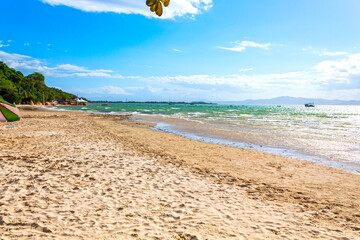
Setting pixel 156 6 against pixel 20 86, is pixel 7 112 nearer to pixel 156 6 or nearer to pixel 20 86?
pixel 156 6

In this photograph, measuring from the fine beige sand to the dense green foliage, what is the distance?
75583 mm

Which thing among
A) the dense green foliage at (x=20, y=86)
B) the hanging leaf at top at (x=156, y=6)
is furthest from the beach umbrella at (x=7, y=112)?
the dense green foliage at (x=20, y=86)

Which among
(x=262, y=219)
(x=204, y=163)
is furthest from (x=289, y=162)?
(x=262, y=219)

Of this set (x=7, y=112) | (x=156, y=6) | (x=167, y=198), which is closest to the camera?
(x=156, y=6)

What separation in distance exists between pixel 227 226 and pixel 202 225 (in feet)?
1.37

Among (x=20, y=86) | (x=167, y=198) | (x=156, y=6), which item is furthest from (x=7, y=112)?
(x=20, y=86)

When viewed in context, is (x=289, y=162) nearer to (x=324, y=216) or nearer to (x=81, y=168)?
(x=324, y=216)

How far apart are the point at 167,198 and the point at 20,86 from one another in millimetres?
100628

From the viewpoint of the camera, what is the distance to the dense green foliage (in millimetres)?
68606

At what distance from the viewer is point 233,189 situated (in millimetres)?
5672

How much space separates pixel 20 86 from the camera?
84875 millimetres

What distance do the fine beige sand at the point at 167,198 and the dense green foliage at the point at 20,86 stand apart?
248 feet

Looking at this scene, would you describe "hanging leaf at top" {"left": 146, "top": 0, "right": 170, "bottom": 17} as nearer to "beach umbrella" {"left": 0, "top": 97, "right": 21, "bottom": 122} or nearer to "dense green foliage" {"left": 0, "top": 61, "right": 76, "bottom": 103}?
"beach umbrella" {"left": 0, "top": 97, "right": 21, "bottom": 122}

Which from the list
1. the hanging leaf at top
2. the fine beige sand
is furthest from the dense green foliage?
the hanging leaf at top
